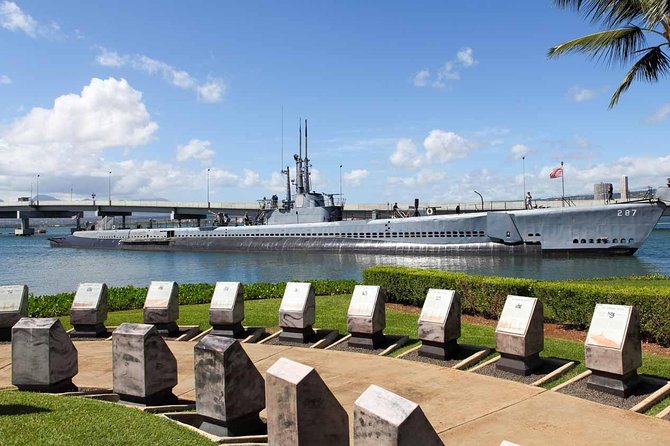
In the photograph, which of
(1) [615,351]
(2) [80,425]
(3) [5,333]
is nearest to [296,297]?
(2) [80,425]

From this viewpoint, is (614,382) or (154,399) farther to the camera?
(614,382)

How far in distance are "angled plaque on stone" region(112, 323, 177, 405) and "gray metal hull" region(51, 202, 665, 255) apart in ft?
119

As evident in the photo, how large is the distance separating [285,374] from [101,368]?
4.96 metres

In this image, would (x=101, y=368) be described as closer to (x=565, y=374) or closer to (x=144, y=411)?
(x=144, y=411)

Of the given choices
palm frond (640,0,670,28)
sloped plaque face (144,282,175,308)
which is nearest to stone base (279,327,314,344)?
sloped plaque face (144,282,175,308)

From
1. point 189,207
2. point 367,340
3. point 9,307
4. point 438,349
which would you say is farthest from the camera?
point 189,207

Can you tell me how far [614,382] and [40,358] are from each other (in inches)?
270

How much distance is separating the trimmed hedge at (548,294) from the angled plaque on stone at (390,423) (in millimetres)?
7686

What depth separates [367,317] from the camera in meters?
8.72

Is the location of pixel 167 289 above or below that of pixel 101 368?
above

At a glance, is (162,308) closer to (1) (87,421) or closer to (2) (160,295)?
(2) (160,295)

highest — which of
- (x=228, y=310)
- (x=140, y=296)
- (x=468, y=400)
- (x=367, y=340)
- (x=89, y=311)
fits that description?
(x=228, y=310)

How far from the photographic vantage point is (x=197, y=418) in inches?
225

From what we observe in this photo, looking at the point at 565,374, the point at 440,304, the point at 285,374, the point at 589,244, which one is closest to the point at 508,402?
the point at 565,374
